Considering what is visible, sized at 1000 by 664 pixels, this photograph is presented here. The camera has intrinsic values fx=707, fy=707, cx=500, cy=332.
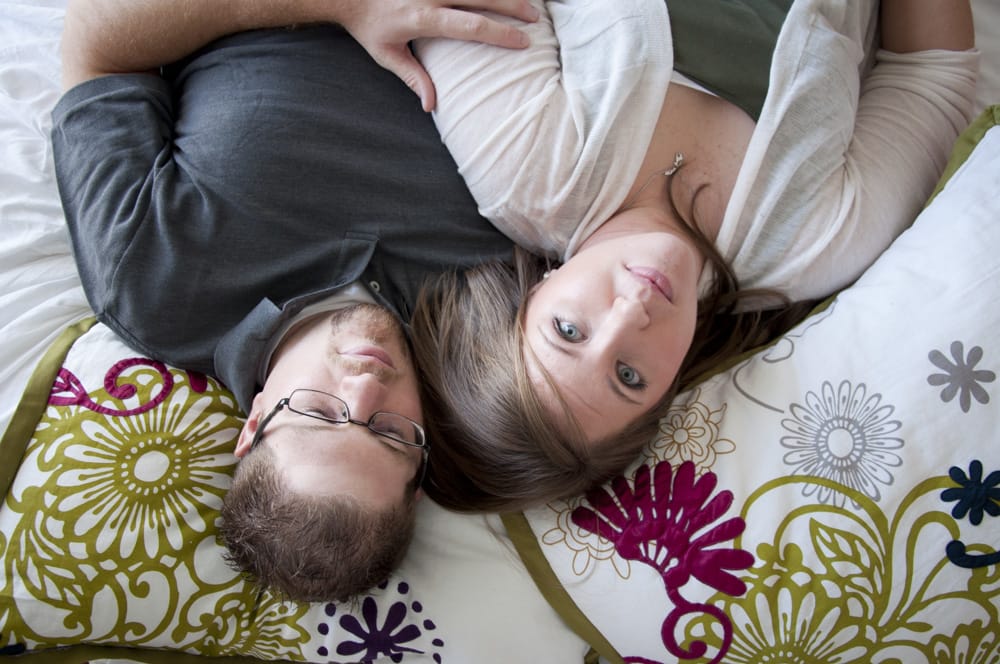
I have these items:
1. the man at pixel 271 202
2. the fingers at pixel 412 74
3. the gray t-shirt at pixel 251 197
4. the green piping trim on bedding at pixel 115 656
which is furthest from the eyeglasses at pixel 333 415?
the fingers at pixel 412 74

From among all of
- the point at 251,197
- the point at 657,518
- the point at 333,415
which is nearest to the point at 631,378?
the point at 657,518

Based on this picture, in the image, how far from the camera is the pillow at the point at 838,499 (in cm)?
90

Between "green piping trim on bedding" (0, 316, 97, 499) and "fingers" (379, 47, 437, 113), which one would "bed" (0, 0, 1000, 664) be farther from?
"fingers" (379, 47, 437, 113)

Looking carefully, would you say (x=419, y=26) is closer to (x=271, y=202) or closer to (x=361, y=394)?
(x=271, y=202)

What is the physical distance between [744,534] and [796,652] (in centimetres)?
16

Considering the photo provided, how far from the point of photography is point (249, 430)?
1000mm

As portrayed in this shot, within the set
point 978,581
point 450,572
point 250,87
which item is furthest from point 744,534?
point 250,87

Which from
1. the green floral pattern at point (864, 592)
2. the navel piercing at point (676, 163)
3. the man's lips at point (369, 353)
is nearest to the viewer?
the green floral pattern at point (864, 592)

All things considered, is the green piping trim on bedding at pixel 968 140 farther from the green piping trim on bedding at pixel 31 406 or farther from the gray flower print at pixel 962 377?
the green piping trim on bedding at pixel 31 406

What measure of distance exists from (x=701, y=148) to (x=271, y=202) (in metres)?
0.68

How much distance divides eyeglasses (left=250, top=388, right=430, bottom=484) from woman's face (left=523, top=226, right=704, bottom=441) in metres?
0.20

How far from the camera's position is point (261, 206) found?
1.08 m

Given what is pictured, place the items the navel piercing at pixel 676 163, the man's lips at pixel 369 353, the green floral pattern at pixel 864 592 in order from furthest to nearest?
the navel piercing at pixel 676 163, the man's lips at pixel 369 353, the green floral pattern at pixel 864 592

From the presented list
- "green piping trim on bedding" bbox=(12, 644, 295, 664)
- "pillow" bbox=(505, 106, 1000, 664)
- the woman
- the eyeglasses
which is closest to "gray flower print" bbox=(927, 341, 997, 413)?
"pillow" bbox=(505, 106, 1000, 664)
